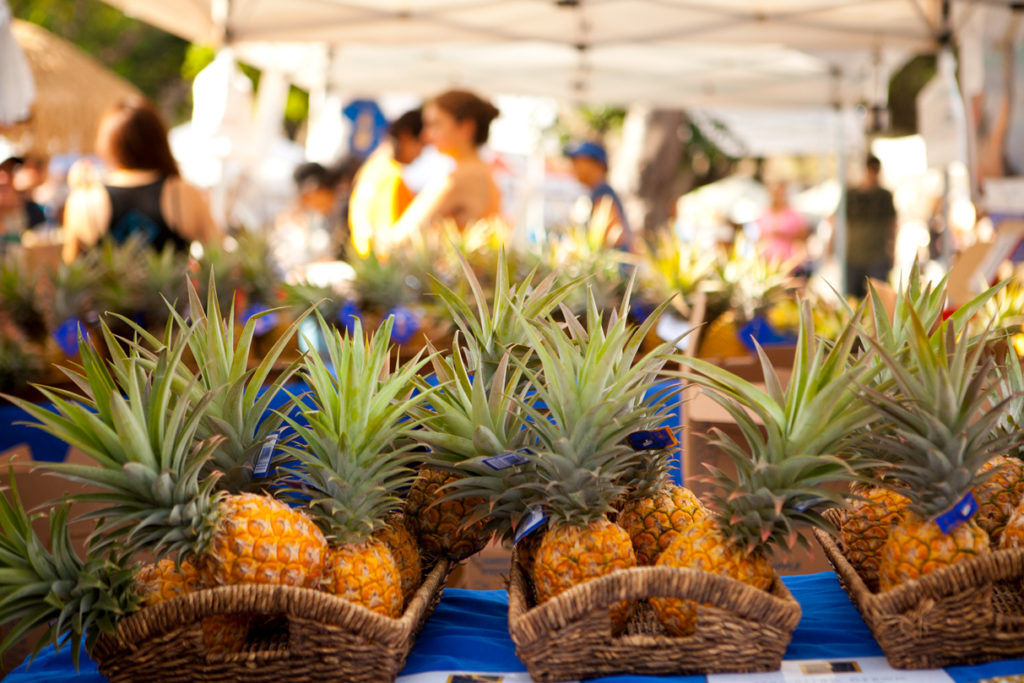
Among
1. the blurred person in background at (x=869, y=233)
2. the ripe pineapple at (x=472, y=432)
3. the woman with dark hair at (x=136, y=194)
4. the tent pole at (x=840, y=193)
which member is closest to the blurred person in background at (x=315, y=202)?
the woman with dark hair at (x=136, y=194)

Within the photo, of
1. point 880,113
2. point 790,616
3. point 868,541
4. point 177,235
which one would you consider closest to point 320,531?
point 790,616

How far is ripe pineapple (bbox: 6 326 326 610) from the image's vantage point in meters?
1.42

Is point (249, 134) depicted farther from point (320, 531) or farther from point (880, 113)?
point (320, 531)

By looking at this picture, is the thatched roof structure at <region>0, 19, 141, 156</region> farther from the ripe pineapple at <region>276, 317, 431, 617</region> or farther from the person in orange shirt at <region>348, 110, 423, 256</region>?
the ripe pineapple at <region>276, 317, 431, 617</region>

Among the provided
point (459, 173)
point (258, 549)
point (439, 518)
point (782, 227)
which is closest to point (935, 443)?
point (439, 518)

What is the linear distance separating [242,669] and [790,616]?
2.94 feet

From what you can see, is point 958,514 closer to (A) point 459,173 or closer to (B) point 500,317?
(B) point 500,317

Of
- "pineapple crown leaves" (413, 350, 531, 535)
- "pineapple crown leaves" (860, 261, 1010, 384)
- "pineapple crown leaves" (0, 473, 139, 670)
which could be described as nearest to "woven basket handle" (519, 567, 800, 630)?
"pineapple crown leaves" (413, 350, 531, 535)

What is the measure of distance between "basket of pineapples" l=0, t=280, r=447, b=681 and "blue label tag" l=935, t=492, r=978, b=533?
880 mm

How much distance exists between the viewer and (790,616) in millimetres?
1461

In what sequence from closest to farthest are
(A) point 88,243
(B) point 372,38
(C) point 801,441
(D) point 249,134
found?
(C) point 801,441
(A) point 88,243
(B) point 372,38
(D) point 249,134

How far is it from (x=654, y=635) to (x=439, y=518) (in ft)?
1.63

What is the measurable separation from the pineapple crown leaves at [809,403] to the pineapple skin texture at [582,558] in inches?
11.2

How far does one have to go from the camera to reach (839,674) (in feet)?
4.80
